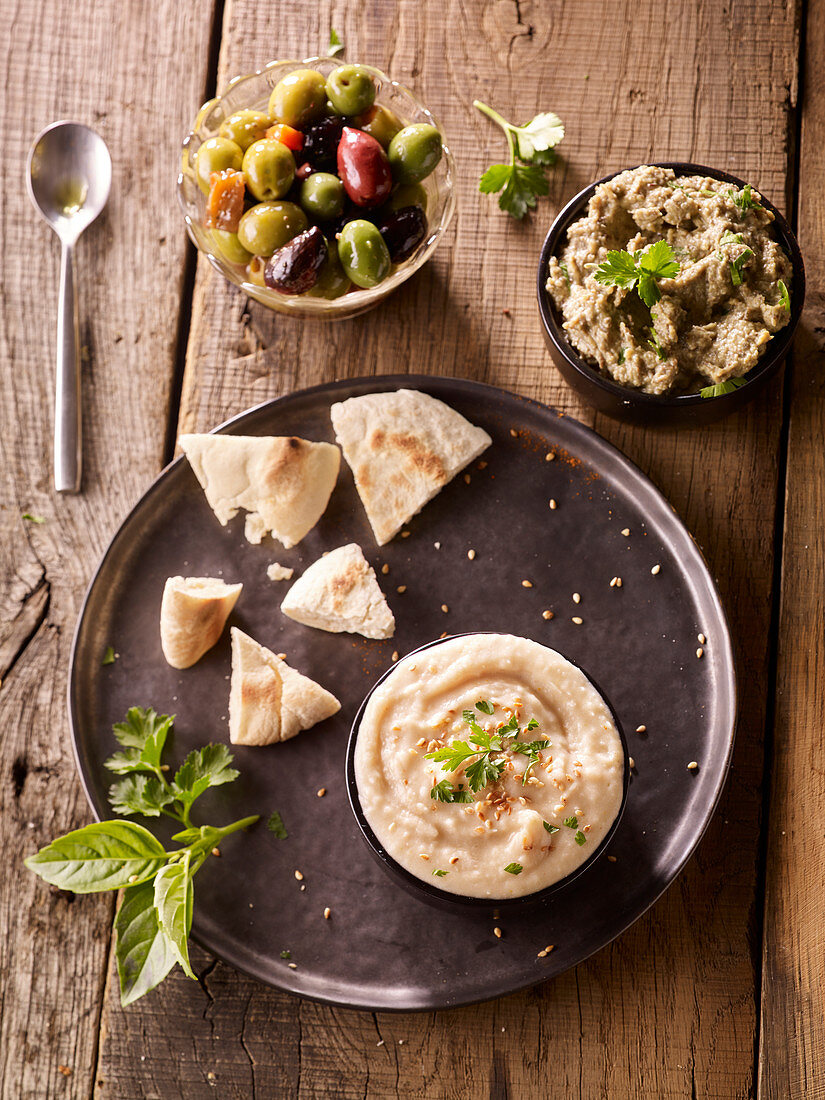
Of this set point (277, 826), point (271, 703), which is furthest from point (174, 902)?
point (271, 703)

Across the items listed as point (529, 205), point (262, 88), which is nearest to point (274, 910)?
point (529, 205)

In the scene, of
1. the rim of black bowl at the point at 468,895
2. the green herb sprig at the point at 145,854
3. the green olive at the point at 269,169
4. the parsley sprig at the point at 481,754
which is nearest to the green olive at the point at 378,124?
the green olive at the point at 269,169

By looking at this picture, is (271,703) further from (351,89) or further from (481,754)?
(351,89)

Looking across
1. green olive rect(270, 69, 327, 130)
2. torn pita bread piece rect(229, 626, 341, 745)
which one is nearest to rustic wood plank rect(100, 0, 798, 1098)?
green olive rect(270, 69, 327, 130)

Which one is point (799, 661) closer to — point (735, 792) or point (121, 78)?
point (735, 792)

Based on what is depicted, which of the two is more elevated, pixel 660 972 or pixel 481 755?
pixel 481 755
